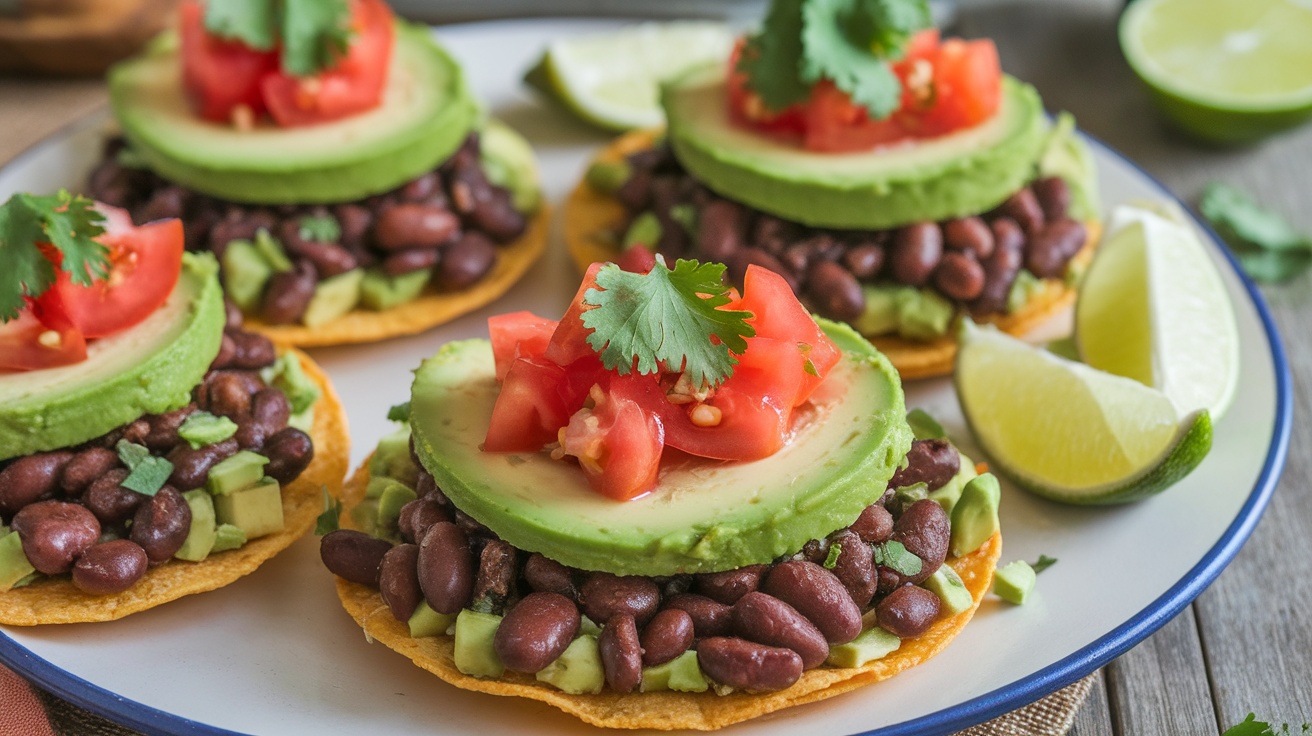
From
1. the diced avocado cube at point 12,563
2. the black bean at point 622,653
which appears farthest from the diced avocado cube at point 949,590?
the diced avocado cube at point 12,563

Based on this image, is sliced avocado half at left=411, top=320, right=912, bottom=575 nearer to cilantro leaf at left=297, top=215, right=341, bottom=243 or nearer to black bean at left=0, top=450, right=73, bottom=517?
black bean at left=0, top=450, right=73, bottom=517

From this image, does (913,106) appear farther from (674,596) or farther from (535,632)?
(535,632)

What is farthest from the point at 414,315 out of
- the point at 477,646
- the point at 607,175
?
the point at 477,646

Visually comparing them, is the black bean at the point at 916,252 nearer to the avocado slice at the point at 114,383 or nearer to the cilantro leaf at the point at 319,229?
the cilantro leaf at the point at 319,229

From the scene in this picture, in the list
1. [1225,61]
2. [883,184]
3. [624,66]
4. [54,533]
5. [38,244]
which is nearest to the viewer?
[54,533]

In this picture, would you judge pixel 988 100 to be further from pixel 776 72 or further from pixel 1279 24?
pixel 1279 24
